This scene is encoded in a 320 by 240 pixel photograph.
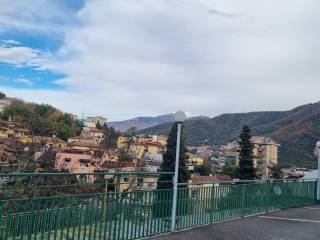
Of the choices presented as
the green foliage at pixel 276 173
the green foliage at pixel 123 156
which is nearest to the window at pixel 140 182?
the green foliage at pixel 123 156

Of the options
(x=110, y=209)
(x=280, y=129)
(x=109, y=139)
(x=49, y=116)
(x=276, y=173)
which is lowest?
(x=276, y=173)

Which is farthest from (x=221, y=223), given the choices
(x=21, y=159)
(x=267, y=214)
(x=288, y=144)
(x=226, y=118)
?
(x=226, y=118)

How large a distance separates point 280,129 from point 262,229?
3773 inches

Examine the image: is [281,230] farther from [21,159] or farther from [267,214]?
[21,159]

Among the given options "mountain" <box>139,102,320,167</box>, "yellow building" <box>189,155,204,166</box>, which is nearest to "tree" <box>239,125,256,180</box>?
"yellow building" <box>189,155,204,166</box>

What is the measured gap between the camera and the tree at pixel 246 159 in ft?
139

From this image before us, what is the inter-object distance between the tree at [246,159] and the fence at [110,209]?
3340 cm

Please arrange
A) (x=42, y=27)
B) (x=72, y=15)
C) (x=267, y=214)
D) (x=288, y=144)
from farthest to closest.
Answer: (x=288, y=144)
(x=42, y=27)
(x=72, y=15)
(x=267, y=214)

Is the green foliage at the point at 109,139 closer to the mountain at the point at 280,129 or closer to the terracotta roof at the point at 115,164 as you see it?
the terracotta roof at the point at 115,164

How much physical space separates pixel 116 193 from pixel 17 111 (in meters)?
65.6

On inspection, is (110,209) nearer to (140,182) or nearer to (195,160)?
(140,182)

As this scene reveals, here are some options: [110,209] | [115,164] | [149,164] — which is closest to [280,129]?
[149,164]

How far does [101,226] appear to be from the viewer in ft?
18.2

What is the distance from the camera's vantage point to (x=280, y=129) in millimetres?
98625
